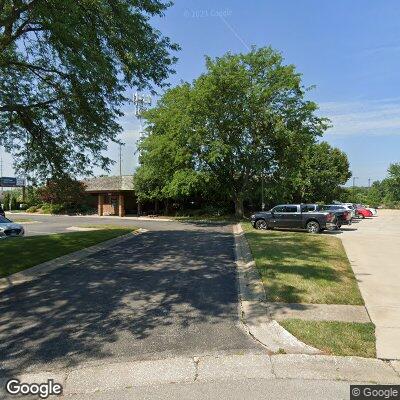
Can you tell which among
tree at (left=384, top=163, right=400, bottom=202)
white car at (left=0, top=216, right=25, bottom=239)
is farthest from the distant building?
tree at (left=384, top=163, right=400, bottom=202)

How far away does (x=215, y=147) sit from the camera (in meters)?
31.1

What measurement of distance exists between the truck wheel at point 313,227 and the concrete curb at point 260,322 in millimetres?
13434

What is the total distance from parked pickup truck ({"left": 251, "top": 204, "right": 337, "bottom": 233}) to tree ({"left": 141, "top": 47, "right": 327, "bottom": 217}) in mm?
7847

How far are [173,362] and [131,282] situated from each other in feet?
15.0

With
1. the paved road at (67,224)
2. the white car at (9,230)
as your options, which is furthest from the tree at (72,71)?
the paved road at (67,224)

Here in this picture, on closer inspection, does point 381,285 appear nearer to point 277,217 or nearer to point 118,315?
point 118,315

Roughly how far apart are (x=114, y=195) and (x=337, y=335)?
138ft

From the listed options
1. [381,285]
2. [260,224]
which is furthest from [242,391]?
[260,224]

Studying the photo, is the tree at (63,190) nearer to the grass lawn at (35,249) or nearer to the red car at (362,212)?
the grass lawn at (35,249)

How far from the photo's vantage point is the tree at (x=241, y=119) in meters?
31.4

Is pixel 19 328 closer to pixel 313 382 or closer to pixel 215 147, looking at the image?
pixel 313 382

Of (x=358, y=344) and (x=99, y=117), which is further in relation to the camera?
(x=99, y=117)

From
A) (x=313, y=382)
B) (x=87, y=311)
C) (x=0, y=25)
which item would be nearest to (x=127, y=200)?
(x=0, y=25)

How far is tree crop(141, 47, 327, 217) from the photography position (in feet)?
103
